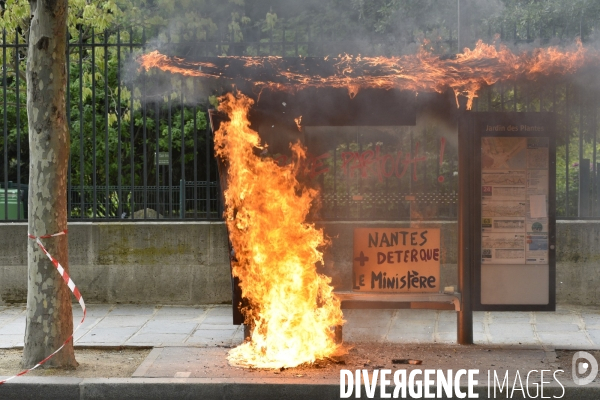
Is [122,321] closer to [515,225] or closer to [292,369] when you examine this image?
[292,369]

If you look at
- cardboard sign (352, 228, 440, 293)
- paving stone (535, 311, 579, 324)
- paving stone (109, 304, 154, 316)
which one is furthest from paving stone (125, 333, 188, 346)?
paving stone (535, 311, 579, 324)

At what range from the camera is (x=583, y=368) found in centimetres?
691

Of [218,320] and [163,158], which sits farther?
[163,158]

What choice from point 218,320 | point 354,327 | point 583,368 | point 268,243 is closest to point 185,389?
point 268,243

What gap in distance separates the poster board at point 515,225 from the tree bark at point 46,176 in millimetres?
3591

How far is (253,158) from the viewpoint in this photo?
741 cm

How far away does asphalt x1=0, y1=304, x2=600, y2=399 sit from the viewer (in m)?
6.40

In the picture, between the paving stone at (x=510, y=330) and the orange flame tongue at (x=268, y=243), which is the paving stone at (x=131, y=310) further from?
the paving stone at (x=510, y=330)

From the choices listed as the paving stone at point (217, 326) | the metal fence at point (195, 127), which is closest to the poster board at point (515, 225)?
the metal fence at point (195, 127)

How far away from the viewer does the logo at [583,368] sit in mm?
6520

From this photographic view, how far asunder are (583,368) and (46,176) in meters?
4.56

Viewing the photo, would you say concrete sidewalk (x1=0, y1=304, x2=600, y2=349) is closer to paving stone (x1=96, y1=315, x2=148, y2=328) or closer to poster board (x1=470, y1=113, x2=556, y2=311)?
paving stone (x1=96, y1=315, x2=148, y2=328)

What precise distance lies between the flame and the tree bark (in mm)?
826

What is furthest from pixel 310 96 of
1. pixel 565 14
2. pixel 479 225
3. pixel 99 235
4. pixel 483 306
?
pixel 565 14
